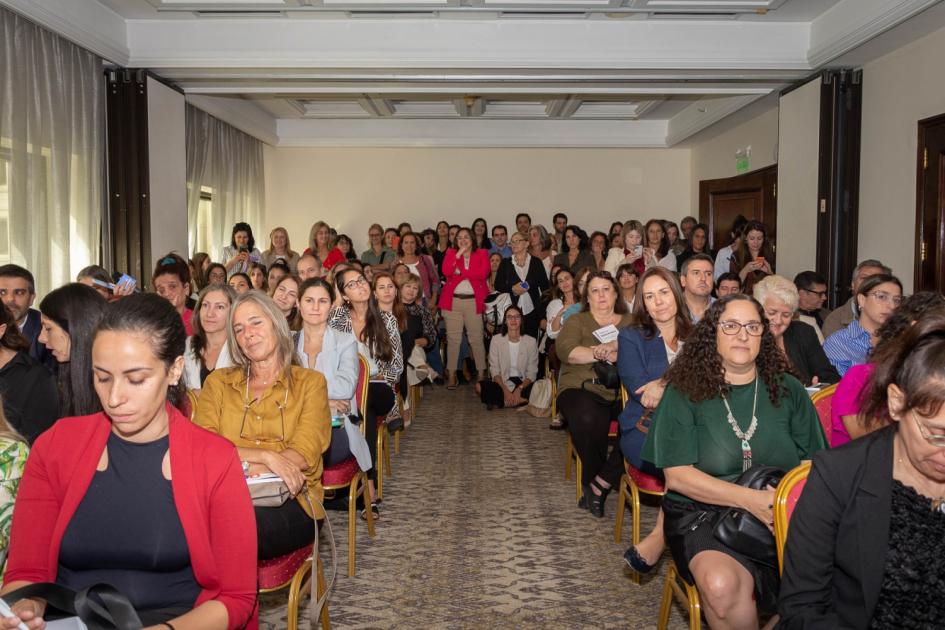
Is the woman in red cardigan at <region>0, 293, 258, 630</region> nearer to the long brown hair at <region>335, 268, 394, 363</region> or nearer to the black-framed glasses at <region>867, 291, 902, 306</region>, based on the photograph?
the black-framed glasses at <region>867, 291, 902, 306</region>

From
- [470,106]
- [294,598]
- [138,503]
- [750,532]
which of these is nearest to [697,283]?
[750,532]

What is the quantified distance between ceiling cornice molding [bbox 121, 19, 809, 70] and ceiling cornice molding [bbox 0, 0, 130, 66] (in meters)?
0.21

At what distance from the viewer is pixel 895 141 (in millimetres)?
6543

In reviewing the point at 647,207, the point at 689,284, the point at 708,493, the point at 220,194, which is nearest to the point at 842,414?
the point at 708,493

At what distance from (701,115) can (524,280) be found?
366cm

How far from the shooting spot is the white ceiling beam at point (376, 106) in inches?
402

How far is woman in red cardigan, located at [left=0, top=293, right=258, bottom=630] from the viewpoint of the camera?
5.70 feet

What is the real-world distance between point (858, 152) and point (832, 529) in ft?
20.8

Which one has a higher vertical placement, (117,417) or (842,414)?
(117,417)

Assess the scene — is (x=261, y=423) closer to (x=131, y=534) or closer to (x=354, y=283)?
(x=131, y=534)

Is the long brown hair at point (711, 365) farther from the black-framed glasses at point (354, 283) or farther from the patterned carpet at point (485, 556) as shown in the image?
the black-framed glasses at point (354, 283)

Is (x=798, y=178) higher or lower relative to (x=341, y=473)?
higher

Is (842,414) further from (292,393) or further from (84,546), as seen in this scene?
(84,546)

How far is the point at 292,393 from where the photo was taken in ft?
9.86
